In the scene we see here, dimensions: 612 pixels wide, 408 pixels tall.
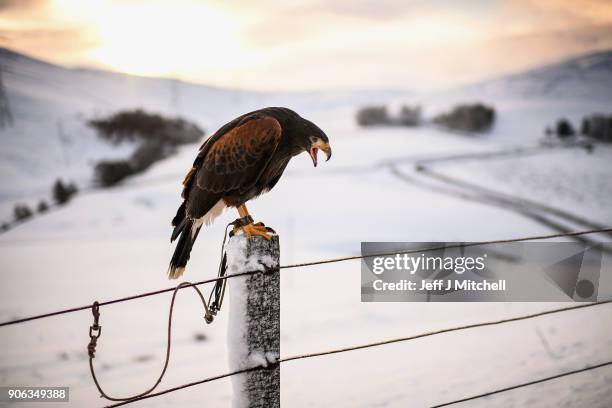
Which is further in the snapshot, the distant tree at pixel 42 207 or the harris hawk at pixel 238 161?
the distant tree at pixel 42 207

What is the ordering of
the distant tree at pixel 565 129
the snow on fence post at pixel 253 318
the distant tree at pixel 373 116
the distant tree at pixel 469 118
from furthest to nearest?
the distant tree at pixel 469 118, the distant tree at pixel 373 116, the distant tree at pixel 565 129, the snow on fence post at pixel 253 318

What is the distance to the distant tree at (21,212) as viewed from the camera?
2296 centimetres

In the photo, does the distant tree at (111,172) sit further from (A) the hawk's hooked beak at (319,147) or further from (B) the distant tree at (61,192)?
(A) the hawk's hooked beak at (319,147)

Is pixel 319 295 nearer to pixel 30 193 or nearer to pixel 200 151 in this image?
pixel 200 151

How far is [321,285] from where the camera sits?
11.0 meters

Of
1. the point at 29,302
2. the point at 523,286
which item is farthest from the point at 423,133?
the point at 29,302

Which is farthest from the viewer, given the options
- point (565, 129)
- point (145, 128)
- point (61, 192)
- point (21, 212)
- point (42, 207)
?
point (145, 128)

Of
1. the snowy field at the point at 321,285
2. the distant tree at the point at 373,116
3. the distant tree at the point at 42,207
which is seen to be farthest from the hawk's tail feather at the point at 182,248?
the distant tree at the point at 373,116

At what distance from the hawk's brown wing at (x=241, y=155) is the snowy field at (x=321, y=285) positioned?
11.3ft

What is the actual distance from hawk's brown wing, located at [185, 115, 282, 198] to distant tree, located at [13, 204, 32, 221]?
24776mm

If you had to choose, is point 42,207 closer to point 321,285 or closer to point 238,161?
point 321,285

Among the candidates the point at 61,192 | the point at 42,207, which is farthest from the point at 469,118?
the point at 42,207

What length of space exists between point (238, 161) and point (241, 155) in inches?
1.6

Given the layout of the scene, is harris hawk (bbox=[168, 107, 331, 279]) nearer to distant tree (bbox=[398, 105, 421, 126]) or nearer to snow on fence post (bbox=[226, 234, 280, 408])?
snow on fence post (bbox=[226, 234, 280, 408])
